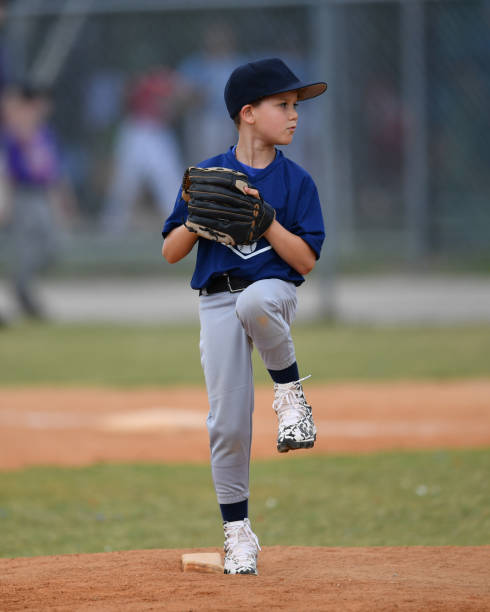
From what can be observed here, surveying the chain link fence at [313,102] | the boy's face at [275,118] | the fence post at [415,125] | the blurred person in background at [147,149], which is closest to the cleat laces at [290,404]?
the boy's face at [275,118]

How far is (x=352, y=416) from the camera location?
6910 mm

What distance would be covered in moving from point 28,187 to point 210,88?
2635mm

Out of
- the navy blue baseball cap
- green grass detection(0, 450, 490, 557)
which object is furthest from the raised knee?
green grass detection(0, 450, 490, 557)

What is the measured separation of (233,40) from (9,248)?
374 centimetres

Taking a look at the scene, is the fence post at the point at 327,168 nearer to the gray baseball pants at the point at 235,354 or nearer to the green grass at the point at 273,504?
the green grass at the point at 273,504

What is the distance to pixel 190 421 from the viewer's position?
6.86 meters

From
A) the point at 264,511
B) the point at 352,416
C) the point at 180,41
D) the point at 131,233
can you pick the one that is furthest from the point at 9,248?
the point at 264,511

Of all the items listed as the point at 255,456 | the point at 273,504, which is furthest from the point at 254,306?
the point at 255,456

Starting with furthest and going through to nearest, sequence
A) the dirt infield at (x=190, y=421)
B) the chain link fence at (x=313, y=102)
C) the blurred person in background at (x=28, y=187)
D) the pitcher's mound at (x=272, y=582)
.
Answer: the chain link fence at (x=313, y=102) → the blurred person in background at (x=28, y=187) → the dirt infield at (x=190, y=421) → the pitcher's mound at (x=272, y=582)

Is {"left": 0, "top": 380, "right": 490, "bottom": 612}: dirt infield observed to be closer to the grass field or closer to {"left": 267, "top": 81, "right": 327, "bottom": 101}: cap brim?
the grass field

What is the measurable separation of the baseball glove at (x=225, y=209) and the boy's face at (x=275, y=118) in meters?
0.20

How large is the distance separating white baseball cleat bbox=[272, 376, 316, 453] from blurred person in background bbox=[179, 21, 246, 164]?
29.7 feet

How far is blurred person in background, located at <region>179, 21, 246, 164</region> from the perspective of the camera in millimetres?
12483

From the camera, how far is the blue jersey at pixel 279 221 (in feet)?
11.5
